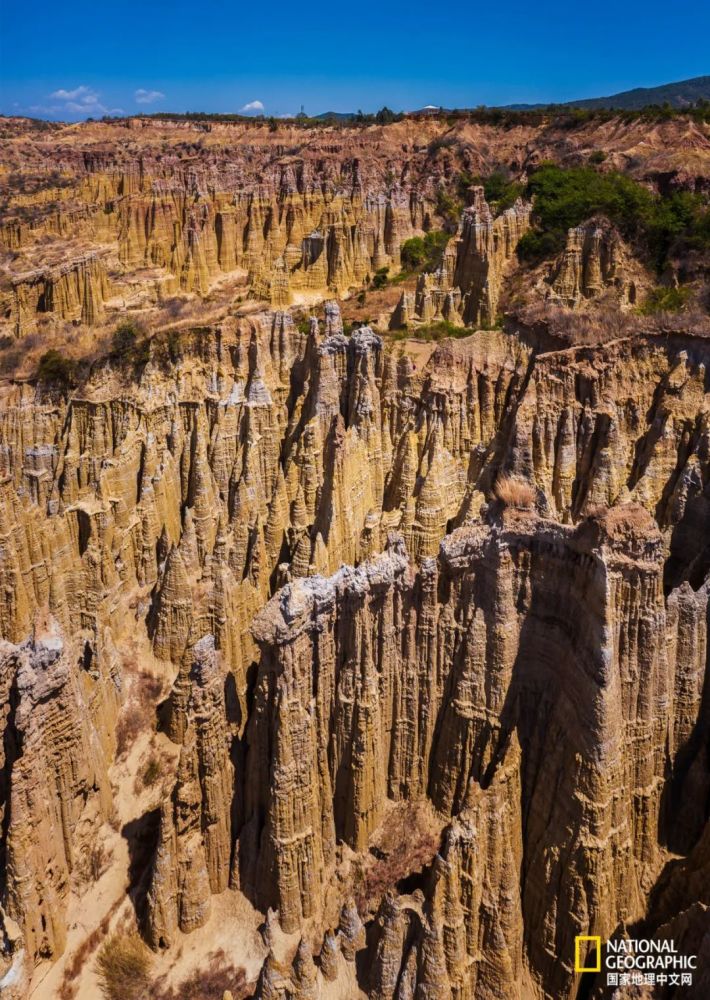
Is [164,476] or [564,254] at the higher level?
[564,254]

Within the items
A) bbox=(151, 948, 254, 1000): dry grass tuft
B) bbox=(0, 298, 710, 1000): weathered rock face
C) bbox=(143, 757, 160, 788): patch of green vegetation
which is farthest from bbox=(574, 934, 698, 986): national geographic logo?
bbox=(143, 757, 160, 788): patch of green vegetation

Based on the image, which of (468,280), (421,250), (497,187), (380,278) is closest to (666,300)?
(468,280)

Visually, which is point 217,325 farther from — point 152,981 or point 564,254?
point 152,981

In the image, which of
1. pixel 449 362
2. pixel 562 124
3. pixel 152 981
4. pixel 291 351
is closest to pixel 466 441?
pixel 449 362

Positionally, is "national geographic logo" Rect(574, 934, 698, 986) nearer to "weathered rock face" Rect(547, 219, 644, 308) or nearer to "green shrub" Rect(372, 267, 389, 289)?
"weathered rock face" Rect(547, 219, 644, 308)

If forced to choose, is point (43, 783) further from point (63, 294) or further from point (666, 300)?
point (63, 294)
